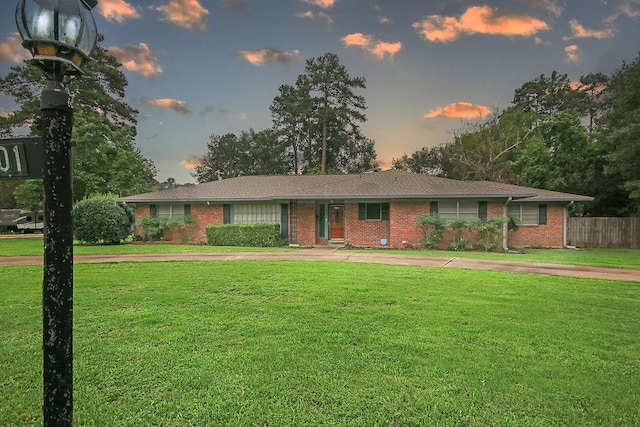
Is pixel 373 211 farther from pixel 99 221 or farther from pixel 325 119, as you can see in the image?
pixel 325 119

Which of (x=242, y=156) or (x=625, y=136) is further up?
(x=242, y=156)

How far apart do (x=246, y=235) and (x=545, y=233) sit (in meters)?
14.4

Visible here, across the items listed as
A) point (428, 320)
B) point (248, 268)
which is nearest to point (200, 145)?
point (248, 268)

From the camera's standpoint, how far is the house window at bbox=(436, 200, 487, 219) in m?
16.1

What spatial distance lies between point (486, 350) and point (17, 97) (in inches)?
1449

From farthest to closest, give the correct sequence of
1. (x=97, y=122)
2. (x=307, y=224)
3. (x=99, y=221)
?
(x=97, y=122)
(x=307, y=224)
(x=99, y=221)

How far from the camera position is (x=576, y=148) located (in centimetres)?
2256

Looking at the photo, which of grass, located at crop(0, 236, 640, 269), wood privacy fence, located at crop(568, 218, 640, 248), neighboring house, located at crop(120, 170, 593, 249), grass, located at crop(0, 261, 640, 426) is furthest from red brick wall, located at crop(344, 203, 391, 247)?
wood privacy fence, located at crop(568, 218, 640, 248)

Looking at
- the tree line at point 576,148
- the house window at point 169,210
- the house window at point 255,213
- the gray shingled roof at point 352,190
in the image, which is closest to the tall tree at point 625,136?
the tree line at point 576,148

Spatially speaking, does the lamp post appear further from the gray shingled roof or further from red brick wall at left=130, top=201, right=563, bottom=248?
red brick wall at left=130, top=201, right=563, bottom=248

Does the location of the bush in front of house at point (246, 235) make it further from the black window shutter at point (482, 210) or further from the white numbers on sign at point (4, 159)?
the white numbers on sign at point (4, 159)

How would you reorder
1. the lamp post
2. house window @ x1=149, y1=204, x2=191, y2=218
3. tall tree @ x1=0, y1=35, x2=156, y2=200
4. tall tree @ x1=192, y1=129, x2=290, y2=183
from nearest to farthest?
1. the lamp post
2. house window @ x1=149, y1=204, x2=191, y2=218
3. tall tree @ x1=0, y1=35, x2=156, y2=200
4. tall tree @ x1=192, y1=129, x2=290, y2=183

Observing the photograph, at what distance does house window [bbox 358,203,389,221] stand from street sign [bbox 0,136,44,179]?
1581cm

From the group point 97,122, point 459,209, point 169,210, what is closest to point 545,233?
point 459,209
